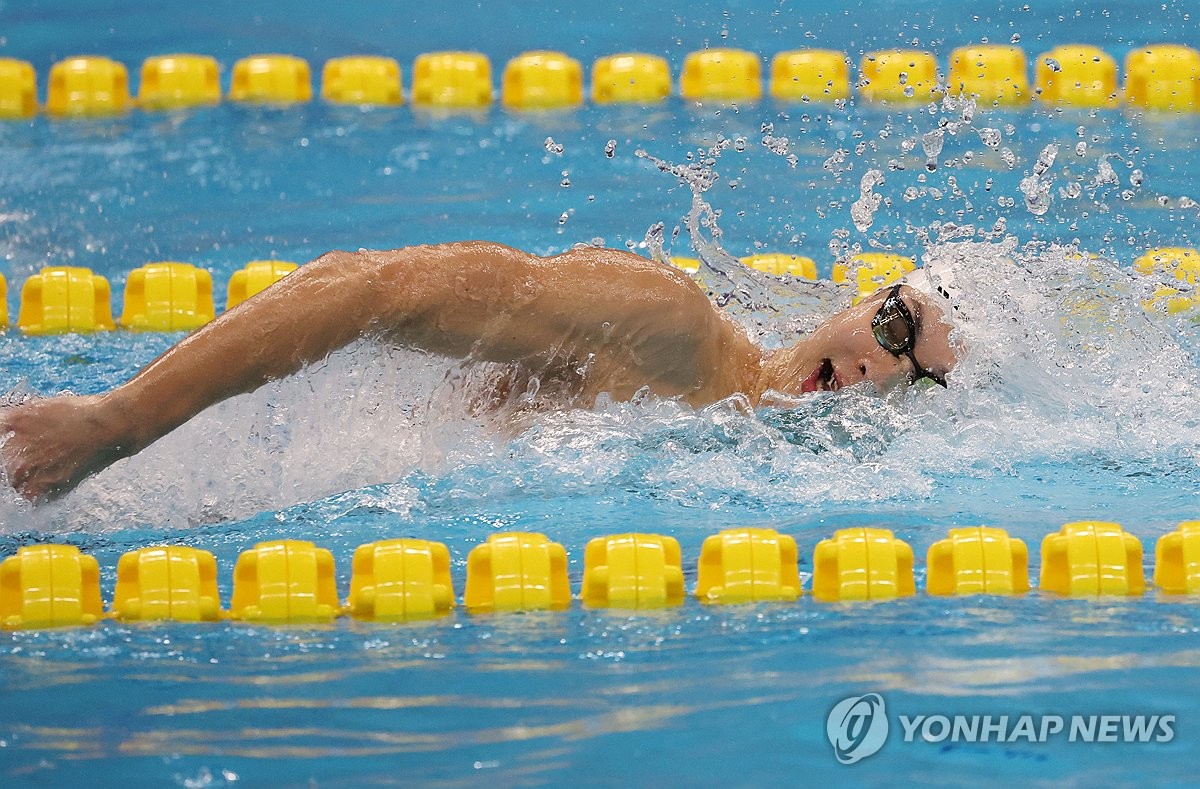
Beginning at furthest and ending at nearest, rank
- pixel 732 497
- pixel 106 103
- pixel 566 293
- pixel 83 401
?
pixel 106 103, pixel 732 497, pixel 566 293, pixel 83 401

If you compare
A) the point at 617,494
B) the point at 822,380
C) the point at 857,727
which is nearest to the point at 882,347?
the point at 822,380

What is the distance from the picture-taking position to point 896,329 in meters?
2.89

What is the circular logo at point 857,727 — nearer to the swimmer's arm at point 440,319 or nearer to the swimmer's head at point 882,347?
the swimmer's arm at point 440,319

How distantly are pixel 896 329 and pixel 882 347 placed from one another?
0.05 meters

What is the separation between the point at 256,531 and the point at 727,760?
1091mm

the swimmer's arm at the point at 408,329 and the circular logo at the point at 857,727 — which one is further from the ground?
the swimmer's arm at the point at 408,329

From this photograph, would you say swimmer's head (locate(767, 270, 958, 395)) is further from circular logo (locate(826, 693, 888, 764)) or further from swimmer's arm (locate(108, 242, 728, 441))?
circular logo (locate(826, 693, 888, 764))

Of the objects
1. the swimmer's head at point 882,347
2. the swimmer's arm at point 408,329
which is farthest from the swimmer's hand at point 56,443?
the swimmer's head at point 882,347

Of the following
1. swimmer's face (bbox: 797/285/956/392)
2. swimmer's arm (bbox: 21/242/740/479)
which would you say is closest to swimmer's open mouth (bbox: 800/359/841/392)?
swimmer's face (bbox: 797/285/956/392)

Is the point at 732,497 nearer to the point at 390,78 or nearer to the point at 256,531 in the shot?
the point at 256,531

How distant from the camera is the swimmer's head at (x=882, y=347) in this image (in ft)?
9.50

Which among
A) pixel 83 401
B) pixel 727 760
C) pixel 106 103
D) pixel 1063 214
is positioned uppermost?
pixel 106 103

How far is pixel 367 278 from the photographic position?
8.00 ft

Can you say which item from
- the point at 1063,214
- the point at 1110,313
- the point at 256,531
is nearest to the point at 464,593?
the point at 256,531
